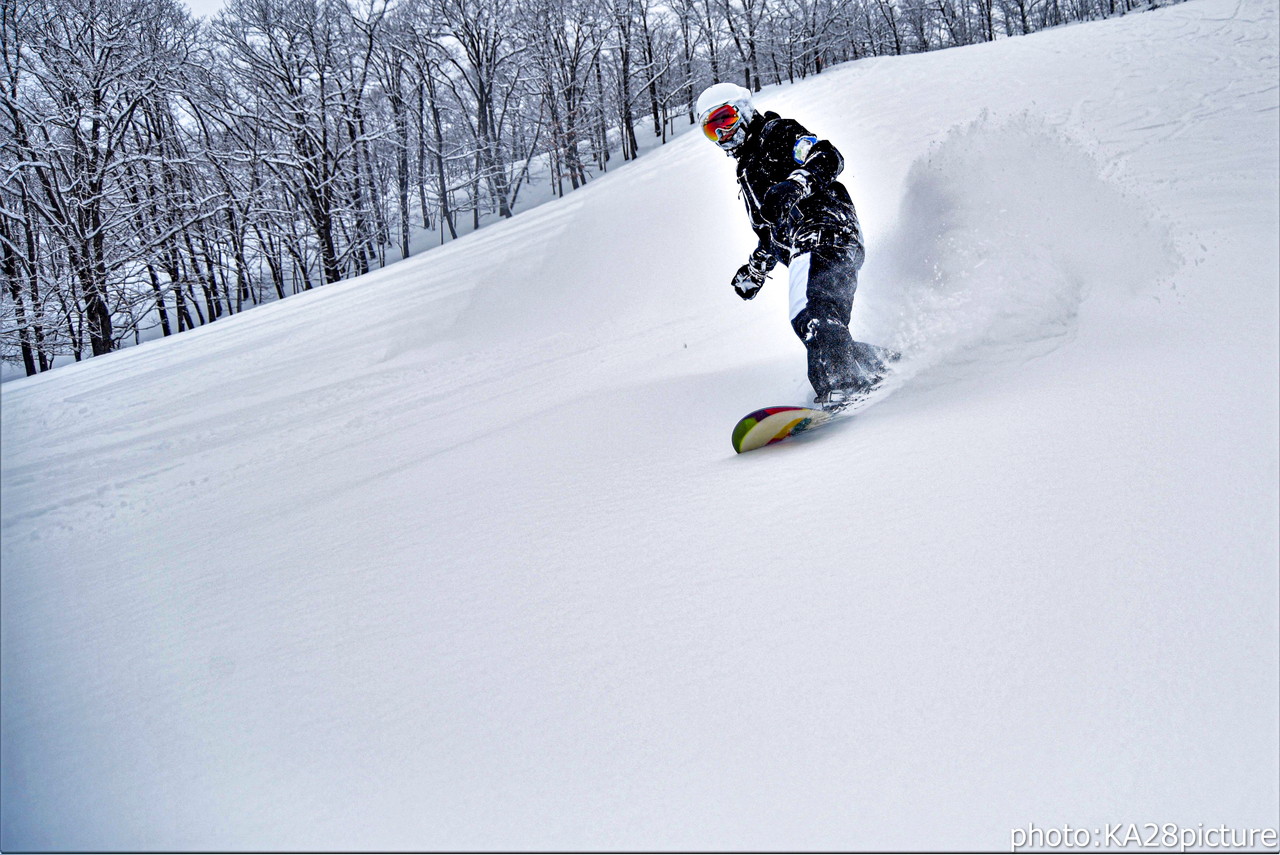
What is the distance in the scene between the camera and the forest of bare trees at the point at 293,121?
510 inches

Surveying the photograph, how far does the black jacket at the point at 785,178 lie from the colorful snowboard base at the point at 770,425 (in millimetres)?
1116

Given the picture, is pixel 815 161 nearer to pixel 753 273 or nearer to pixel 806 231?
pixel 806 231

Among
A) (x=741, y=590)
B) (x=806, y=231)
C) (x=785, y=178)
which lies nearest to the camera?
(x=741, y=590)

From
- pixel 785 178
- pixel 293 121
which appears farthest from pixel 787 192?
pixel 293 121

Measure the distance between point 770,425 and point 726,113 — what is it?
1.95m

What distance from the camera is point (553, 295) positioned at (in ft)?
28.0

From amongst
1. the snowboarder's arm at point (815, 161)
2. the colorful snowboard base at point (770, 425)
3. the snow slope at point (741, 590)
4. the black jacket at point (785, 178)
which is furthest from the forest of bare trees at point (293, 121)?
the colorful snowboard base at point (770, 425)

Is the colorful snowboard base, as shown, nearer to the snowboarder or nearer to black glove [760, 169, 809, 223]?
the snowboarder

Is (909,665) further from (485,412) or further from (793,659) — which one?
(485,412)

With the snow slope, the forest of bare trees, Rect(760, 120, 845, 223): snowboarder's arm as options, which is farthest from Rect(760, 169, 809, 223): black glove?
the forest of bare trees

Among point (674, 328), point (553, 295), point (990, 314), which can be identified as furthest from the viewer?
point (553, 295)

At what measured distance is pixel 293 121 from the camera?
2147 centimetres

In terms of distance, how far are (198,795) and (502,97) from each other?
31358 mm

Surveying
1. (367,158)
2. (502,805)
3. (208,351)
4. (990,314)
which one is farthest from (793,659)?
(367,158)
